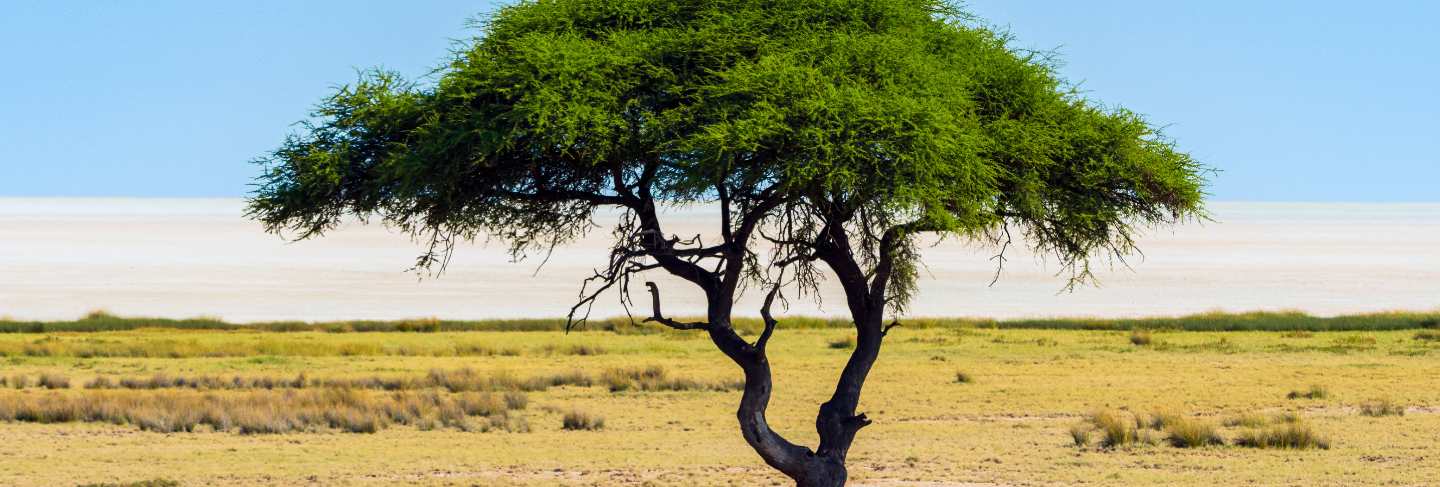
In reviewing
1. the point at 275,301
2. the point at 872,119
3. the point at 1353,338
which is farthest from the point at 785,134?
the point at 275,301

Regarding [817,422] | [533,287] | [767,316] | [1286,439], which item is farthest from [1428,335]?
[533,287]

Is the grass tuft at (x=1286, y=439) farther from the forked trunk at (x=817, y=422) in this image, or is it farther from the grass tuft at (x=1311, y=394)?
the forked trunk at (x=817, y=422)

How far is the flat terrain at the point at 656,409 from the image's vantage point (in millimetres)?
23703

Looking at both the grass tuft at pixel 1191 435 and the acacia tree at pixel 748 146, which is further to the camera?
the grass tuft at pixel 1191 435

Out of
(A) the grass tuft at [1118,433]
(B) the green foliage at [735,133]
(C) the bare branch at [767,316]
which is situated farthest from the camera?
(A) the grass tuft at [1118,433]

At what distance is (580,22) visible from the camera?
18.3 m

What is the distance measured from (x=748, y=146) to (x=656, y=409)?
54.8 feet

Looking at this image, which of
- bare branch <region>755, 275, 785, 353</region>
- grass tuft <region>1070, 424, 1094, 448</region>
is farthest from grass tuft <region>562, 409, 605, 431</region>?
bare branch <region>755, 275, 785, 353</region>

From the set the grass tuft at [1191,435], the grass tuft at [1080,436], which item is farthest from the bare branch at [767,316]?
the grass tuft at [1191,435]

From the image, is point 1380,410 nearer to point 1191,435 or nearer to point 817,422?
point 1191,435

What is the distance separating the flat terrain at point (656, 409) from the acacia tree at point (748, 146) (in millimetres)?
4525

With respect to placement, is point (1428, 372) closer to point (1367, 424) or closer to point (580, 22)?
point (1367, 424)

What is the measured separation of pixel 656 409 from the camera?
31797 mm

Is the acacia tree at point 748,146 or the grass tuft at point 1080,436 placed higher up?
the acacia tree at point 748,146
